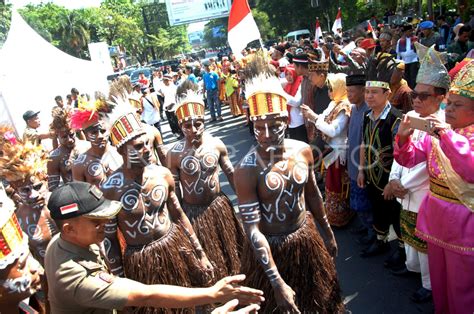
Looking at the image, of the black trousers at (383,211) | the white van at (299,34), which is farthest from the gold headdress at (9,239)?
the white van at (299,34)

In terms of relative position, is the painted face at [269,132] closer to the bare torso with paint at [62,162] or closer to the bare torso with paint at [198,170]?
the bare torso with paint at [198,170]

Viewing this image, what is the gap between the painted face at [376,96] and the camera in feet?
12.2

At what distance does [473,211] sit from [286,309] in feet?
4.67

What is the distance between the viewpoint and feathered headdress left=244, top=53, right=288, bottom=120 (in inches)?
106

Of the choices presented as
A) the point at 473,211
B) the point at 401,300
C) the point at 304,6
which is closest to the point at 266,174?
the point at 473,211

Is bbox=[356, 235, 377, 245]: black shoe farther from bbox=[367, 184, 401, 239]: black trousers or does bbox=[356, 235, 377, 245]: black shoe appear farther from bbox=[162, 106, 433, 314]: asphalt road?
bbox=[367, 184, 401, 239]: black trousers

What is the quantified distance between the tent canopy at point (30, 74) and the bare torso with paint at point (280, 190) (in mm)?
→ 8844

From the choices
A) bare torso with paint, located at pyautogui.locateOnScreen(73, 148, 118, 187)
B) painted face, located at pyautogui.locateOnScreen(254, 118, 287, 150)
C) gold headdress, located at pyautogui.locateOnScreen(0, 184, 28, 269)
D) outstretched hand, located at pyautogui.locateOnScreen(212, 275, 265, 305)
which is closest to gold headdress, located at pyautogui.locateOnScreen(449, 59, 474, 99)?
painted face, located at pyautogui.locateOnScreen(254, 118, 287, 150)

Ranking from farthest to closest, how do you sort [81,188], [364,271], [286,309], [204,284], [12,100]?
[12,100] → [364,271] → [204,284] → [286,309] → [81,188]

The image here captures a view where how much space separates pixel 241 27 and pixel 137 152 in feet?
11.5

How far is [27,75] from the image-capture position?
11328mm

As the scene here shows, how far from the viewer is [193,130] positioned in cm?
395

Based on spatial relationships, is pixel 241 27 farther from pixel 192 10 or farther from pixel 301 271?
pixel 192 10

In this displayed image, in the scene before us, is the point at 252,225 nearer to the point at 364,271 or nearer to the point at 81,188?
the point at 81,188
